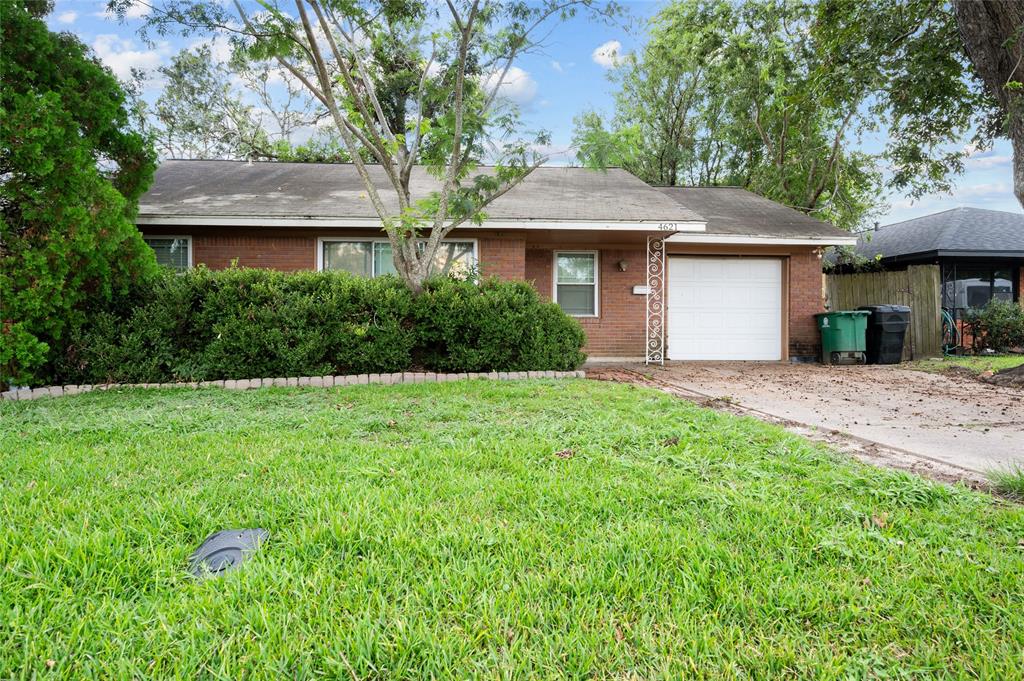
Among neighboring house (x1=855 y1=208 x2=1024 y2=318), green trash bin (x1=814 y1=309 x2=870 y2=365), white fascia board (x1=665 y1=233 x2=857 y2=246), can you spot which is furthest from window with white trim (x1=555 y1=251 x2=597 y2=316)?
neighboring house (x1=855 y1=208 x2=1024 y2=318)

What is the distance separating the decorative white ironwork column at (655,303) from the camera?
34.6 ft

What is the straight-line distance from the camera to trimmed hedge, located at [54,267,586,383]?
21.8ft

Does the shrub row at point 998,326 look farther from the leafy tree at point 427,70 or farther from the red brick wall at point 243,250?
the red brick wall at point 243,250

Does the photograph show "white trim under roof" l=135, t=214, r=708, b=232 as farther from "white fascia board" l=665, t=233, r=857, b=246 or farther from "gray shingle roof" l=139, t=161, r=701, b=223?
"white fascia board" l=665, t=233, r=857, b=246

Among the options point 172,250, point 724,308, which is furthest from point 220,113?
point 724,308

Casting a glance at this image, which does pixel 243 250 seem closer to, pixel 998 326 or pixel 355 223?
pixel 355 223

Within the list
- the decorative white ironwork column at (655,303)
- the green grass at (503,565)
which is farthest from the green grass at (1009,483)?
the decorative white ironwork column at (655,303)

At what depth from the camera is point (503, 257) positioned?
9992mm

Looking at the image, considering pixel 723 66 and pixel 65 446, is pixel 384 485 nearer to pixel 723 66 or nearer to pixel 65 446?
pixel 65 446

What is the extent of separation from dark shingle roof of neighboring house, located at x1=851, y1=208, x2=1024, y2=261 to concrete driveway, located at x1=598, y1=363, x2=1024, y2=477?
6.65 meters

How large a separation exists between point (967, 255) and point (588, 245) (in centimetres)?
1064

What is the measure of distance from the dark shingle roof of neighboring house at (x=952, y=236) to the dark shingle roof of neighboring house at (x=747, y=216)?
4.13 metres

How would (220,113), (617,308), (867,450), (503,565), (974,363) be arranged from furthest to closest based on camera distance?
(220,113), (617,308), (974,363), (867,450), (503,565)

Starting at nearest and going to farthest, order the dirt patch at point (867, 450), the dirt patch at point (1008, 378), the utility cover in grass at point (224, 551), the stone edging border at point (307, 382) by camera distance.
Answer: the utility cover in grass at point (224, 551)
the dirt patch at point (867, 450)
the stone edging border at point (307, 382)
the dirt patch at point (1008, 378)
